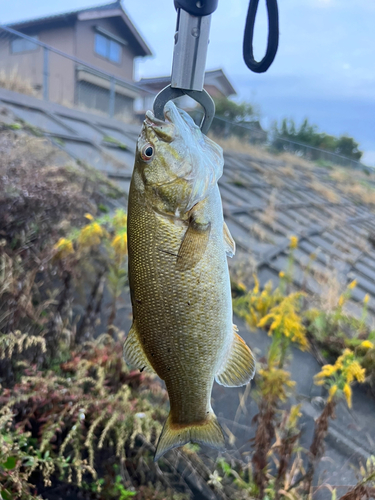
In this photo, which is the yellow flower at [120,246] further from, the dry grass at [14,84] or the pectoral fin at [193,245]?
the dry grass at [14,84]

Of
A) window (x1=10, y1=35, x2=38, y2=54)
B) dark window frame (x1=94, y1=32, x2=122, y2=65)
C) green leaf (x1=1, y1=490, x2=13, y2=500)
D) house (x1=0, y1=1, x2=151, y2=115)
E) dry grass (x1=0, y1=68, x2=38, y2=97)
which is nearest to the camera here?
green leaf (x1=1, y1=490, x2=13, y2=500)

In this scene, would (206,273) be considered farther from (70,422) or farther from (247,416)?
(247,416)

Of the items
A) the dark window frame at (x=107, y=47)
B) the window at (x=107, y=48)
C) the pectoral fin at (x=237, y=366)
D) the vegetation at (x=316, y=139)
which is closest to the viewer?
the pectoral fin at (x=237, y=366)

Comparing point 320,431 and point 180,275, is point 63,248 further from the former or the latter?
point 320,431

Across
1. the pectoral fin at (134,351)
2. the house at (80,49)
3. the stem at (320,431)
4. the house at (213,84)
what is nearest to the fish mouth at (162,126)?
the pectoral fin at (134,351)

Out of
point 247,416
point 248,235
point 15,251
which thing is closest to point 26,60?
point 248,235

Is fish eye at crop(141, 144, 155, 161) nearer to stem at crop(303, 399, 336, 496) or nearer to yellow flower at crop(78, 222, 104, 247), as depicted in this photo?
stem at crop(303, 399, 336, 496)

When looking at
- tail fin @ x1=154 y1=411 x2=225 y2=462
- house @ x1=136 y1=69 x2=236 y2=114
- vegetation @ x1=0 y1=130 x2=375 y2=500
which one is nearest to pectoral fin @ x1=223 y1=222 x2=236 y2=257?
tail fin @ x1=154 y1=411 x2=225 y2=462

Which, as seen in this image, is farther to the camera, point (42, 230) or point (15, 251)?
point (42, 230)
